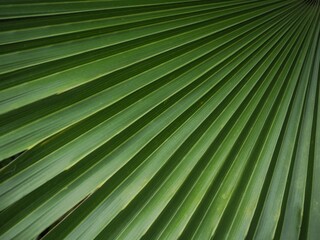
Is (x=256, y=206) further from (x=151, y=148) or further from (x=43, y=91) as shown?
(x=43, y=91)

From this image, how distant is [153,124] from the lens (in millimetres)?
928

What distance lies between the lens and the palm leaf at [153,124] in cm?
77

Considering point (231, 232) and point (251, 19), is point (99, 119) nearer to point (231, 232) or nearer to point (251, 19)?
point (231, 232)

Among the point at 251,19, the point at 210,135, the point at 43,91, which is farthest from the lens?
the point at 251,19

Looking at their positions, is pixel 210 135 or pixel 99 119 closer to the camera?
pixel 99 119

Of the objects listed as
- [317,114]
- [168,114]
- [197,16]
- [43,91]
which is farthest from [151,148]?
[317,114]

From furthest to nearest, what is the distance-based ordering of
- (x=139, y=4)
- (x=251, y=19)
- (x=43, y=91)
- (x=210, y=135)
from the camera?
(x=251, y=19), (x=210, y=135), (x=139, y=4), (x=43, y=91)

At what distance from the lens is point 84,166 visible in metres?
0.83

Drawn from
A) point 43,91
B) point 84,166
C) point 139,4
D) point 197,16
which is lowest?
point 84,166

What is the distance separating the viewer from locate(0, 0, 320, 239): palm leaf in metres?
0.77

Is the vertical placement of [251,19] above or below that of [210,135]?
above

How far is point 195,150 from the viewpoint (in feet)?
3.18

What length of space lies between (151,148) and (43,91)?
36 cm

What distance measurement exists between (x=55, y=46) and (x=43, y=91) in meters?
0.13
